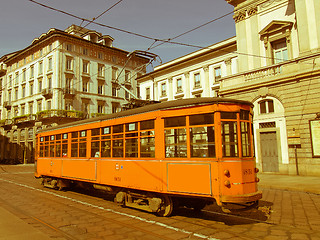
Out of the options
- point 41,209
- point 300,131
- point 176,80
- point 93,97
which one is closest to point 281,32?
point 300,131

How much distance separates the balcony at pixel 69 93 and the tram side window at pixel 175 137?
1273 inches

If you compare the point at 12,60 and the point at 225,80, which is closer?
the point at 225,80

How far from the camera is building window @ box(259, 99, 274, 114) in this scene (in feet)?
57.8

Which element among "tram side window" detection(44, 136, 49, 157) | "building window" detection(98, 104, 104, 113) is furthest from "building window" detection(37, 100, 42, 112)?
"tram side window" detection(44, 136, 49, 157)

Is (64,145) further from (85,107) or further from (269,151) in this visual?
(85,107)

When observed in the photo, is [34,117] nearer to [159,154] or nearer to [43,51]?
[43,51]

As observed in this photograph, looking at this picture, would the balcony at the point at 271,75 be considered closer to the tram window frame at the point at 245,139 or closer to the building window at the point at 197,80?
the building window at the point at 197,80

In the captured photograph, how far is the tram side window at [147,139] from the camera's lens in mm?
6977

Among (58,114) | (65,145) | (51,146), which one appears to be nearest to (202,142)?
(65,145)

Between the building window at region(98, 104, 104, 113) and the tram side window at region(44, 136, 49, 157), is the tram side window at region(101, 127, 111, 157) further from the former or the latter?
the building window at region(98, 104, 104, 113)

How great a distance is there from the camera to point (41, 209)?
7.79m

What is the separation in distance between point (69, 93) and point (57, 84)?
193 centimetres

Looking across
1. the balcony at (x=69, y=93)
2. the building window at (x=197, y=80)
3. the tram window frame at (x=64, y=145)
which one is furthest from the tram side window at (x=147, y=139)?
the balcony at (x=69, y=93)

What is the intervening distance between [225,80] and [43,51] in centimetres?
2955
